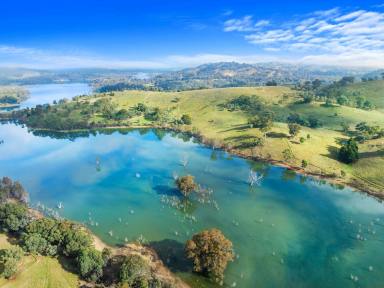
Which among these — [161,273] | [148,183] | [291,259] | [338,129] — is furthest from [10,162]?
[338,129]

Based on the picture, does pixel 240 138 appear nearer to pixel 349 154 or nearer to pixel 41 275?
pixel 349 154

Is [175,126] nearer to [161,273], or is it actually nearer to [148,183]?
[148,183]

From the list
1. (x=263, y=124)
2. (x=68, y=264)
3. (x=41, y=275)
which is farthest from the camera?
(x=263, y=124)

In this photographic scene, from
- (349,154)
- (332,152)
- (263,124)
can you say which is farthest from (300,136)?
(349,154)

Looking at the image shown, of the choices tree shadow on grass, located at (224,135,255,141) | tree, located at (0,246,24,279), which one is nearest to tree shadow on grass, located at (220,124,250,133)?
tree shadow on grass, located at (224,135,255,141)

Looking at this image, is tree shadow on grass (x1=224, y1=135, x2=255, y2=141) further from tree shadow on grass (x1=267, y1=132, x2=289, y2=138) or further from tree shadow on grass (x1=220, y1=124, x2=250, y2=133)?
tree shadow on grass (x1=220, y1=124, x2=250, y2=133)

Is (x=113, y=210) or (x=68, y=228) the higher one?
(x=68, y=228)
